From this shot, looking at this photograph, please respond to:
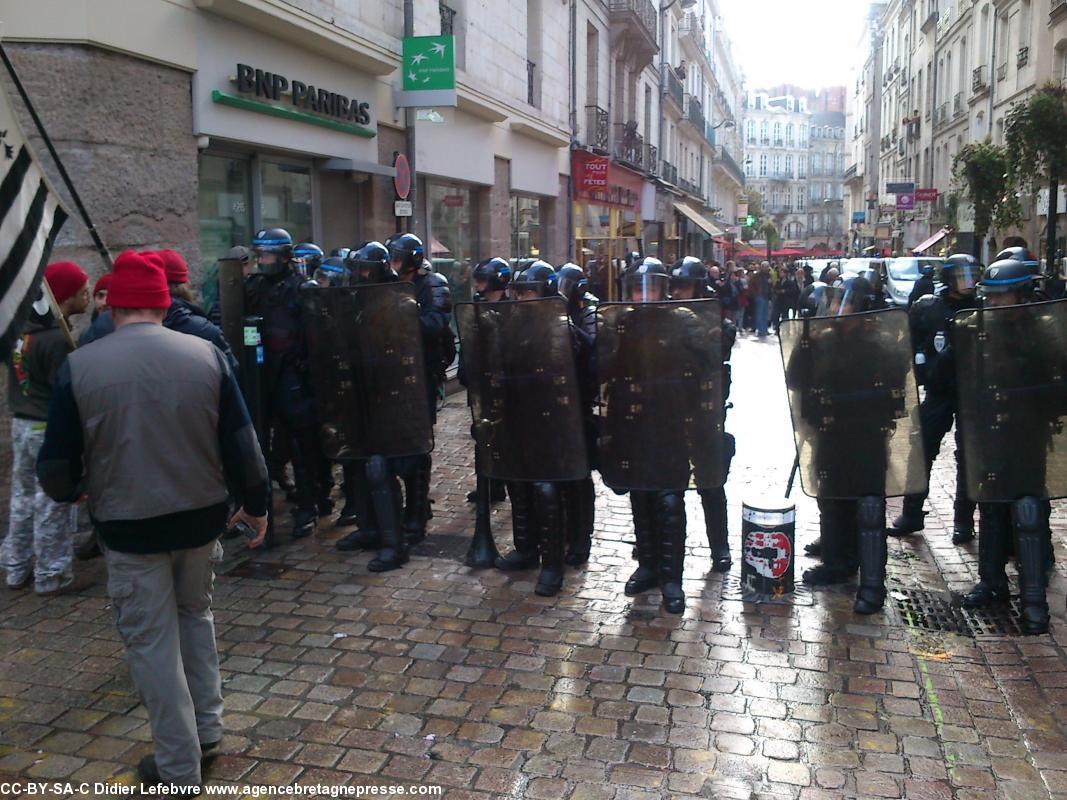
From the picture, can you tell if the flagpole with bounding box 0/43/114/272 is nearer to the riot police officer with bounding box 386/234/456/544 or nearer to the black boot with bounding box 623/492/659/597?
the riot police officer with bounding box 386/234/456/544

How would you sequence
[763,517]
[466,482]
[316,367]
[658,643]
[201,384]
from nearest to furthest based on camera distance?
[201,384] < [658,643] < [763,517] < [316,367] < [466,482]

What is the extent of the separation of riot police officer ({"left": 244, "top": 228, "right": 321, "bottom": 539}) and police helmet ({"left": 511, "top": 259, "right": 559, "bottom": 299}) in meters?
1.37

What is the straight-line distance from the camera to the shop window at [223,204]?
8.61 m

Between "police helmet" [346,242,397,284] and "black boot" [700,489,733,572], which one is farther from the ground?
"police helmet" [346,242,397,284]

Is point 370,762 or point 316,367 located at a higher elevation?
point 316,367

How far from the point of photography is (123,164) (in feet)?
23.4

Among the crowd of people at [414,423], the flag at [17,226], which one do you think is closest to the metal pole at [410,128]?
the crowd of people at [414,423]

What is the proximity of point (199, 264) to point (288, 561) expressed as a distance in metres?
3.49

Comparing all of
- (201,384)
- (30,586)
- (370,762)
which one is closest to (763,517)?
(370,762)

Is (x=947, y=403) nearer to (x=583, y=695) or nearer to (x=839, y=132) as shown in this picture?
(x=583, y=695)

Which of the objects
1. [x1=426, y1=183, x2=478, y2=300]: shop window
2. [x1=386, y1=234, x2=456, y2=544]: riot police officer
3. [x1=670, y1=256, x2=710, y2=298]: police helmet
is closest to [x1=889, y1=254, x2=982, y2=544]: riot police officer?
[x1=670, y1=256, x2=710, y2=298]: police helmet

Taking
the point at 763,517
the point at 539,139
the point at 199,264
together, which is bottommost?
the point at 763,517

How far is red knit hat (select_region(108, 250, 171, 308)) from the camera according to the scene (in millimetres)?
3188

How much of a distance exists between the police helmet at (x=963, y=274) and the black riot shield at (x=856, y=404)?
3.96 ft
